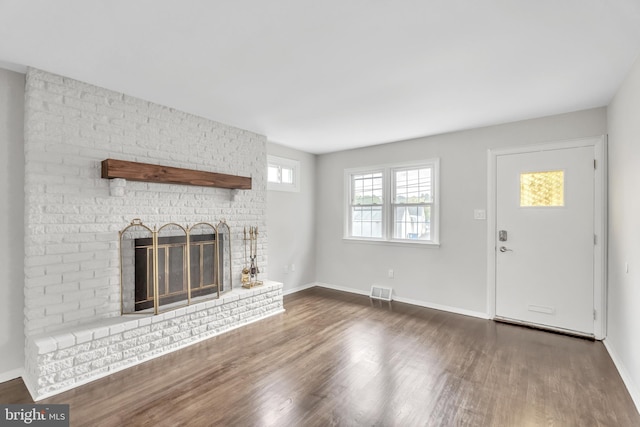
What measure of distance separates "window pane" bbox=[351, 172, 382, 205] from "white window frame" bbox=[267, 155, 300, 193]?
965 mm

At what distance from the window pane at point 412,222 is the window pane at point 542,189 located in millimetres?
1183

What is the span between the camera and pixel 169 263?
316 centimetres

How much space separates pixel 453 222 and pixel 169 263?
3536mm

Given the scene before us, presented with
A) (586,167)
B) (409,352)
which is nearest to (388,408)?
(409,352)

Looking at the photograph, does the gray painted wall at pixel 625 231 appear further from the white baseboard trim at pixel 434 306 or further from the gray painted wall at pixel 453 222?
the white baseboard trim at pixel 434 306

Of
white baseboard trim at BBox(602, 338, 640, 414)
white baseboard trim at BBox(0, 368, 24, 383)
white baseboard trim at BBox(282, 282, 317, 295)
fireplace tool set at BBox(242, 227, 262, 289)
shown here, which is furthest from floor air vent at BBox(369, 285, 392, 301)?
white baseboard trim at BBox(0, 368, 24, 383)

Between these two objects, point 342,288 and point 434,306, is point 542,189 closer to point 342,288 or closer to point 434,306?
point 434,306

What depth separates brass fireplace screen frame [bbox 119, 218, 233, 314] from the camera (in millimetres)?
2896

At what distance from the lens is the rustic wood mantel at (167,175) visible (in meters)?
2.69

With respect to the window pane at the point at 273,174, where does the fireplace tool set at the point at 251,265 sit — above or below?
below

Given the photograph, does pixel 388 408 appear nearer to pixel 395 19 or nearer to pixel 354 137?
pixel 395 19

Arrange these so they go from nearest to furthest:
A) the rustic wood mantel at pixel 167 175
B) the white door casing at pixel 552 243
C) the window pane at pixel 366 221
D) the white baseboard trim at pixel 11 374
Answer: the white baseboard trim at pixel 11 374
the rustic wood mantel at pixel 167 175
the white door casing at pixel 552 243
the window pane at pixel 366 221

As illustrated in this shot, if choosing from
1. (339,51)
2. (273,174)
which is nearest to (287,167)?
(273,174)

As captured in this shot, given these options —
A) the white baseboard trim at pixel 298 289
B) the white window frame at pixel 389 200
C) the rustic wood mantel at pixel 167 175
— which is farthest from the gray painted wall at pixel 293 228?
the rustic wood mantel at pixel 167 175
